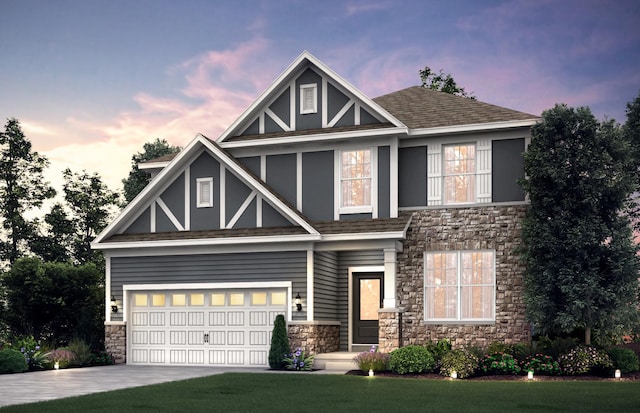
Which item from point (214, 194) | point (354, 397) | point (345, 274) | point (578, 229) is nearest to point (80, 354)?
point (214, 194)

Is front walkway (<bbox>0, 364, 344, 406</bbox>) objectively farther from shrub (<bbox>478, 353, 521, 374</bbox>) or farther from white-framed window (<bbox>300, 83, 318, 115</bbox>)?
white-framed window (<bbox>300, 83, 318, 115</bbox>)

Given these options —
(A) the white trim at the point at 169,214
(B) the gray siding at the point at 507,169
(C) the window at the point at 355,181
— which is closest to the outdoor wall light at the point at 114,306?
(A) the white trim at the point at 169,214

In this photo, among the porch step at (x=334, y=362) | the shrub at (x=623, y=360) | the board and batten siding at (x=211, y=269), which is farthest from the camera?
the board and batten siding at (x=211, y=269)

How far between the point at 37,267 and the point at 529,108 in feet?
57.6

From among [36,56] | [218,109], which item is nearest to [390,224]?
[218,109]

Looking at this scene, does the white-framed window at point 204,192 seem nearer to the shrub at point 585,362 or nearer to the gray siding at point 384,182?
the gray siding at point 384,182

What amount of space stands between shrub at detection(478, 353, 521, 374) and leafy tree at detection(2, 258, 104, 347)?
13973 mm

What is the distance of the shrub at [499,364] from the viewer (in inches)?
757

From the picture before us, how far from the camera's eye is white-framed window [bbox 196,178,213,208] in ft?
77.9

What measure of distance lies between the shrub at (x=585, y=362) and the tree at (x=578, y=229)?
759 mm

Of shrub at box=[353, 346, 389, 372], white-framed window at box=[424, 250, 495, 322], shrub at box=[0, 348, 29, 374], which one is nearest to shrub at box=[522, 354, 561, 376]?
white-framed window at box=[424, 250, 495, 322]

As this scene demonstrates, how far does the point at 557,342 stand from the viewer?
1981cm

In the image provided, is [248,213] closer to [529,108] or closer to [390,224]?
[390,224]

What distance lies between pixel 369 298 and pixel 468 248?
3.80m
